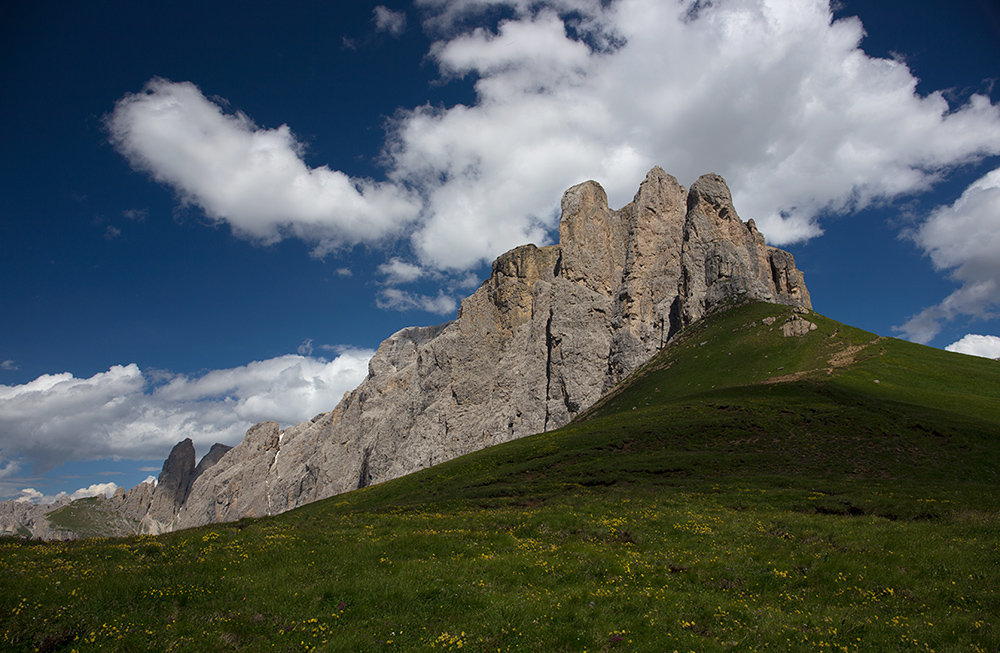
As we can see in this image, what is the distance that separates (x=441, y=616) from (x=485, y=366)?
430 ft

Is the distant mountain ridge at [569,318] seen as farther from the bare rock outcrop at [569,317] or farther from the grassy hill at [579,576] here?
the grassy hill at [579,576]

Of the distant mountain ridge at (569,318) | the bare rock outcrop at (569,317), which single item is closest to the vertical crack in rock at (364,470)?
the bare rock outcrop at (569,317)

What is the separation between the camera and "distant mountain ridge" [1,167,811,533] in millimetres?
119500

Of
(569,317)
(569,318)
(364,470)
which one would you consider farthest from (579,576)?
(364,470)

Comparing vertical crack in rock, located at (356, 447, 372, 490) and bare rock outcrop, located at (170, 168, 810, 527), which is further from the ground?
bare rock outcrop, located at (170, 168, 810, 527)

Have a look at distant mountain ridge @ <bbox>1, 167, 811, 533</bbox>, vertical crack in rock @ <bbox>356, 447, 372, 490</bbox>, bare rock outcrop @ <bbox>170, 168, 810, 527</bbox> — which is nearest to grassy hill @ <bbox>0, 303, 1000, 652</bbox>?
distant mountain ridge @ <bbox>1, 167, 811, 533</bbox>

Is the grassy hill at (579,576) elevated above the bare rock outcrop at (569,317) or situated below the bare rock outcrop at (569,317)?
below

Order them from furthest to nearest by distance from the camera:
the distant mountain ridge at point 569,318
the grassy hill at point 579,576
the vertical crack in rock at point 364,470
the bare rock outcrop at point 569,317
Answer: the vertical crack in rock at point 364,470 < the bare rock outcrop at point 569,317 < the distant mountain ridge at point 569,318 < the grassy hill at point 579,576

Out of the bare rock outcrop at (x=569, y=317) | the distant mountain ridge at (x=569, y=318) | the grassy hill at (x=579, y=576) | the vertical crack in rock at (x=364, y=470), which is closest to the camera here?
the grassy hill at (x=579, y=576)

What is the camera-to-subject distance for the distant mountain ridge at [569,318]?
392 feet

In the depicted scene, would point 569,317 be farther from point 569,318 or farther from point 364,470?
point 364,470

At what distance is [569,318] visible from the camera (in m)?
133

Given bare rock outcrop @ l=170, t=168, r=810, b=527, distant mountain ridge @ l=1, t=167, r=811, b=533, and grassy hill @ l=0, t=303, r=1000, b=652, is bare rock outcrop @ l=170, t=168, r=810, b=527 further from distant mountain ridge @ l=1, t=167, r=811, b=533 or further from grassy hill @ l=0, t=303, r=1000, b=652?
grassy hill @ l=0, t=303, r=1000, b=652

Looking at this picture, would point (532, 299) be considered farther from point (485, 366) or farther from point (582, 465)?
point (582, 465)
